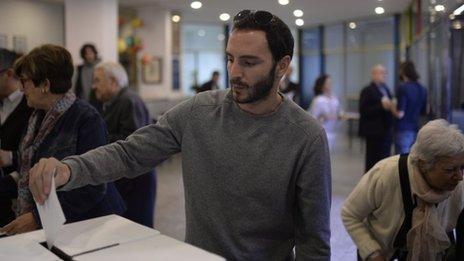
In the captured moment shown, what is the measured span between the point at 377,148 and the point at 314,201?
4.73 m

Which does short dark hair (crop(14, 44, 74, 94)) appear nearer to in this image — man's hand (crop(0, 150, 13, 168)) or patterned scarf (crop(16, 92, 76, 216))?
patterned scarf (crop(16, 92, 76, 216))

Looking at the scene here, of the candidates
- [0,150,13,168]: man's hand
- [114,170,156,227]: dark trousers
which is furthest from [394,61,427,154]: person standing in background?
[0,150,13,168]: man's hand

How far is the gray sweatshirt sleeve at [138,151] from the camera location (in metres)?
1.47

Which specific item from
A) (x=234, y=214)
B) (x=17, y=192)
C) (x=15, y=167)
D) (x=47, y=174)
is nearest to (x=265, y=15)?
(x=234, y=214)

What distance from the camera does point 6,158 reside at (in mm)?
2531

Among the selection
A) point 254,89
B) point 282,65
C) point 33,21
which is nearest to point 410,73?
point 282,65

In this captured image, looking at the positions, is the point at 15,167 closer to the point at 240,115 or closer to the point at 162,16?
the point at 240,115

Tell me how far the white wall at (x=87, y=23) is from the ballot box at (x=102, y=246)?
773 cm

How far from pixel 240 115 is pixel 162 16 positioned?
941 centimetres

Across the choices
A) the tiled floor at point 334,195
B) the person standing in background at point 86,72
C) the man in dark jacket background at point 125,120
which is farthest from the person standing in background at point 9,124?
the person standing in background at point 86,72

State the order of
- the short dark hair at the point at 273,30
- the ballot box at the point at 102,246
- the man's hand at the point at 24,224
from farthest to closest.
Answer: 1. the man's hand at the point at 24,224
2. the short dark hair at the point at 273,30
3. the ballot box at the point at 102,246

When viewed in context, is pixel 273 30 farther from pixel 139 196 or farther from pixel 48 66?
pixel 139 196

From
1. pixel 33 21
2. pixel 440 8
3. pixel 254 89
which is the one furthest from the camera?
pixel 33 21

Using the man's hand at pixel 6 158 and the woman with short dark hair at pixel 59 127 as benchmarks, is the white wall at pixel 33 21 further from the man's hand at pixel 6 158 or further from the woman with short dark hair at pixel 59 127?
the woman with short dark hair at pixel 59 127
